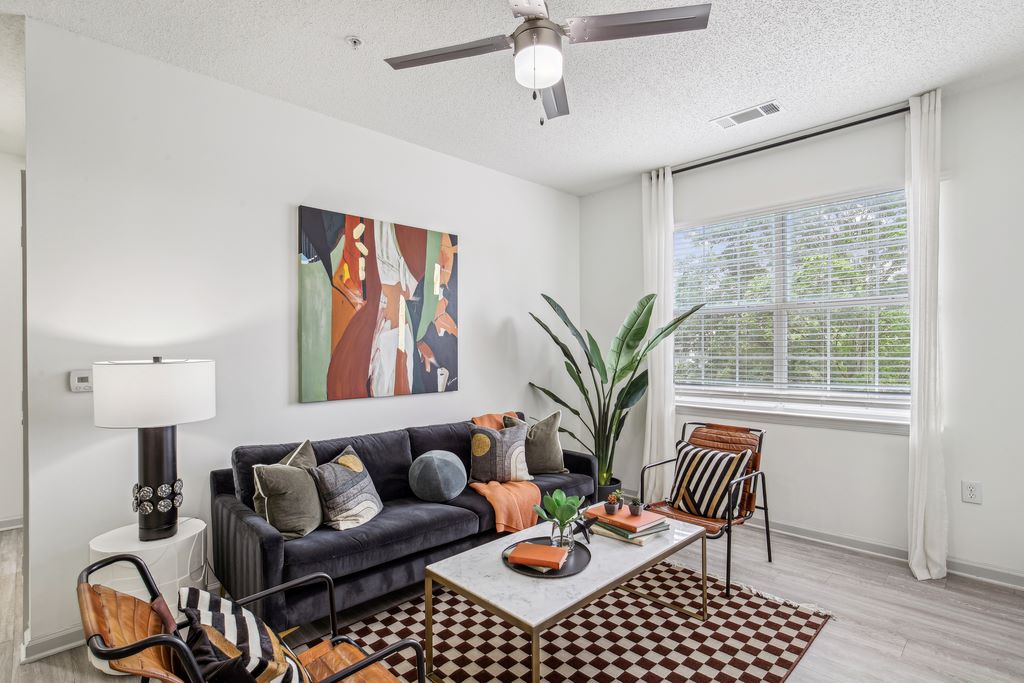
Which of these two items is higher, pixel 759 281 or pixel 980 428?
pixel 759 281

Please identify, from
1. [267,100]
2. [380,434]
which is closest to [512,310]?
[380,434]

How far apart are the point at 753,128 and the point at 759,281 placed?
3.62 ft

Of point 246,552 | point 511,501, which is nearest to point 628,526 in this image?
point 511,501

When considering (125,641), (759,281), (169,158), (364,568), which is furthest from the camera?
(759,281)

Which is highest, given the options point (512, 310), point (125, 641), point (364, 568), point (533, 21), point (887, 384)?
point (533, 21)

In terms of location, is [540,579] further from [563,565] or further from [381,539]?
[381,539]

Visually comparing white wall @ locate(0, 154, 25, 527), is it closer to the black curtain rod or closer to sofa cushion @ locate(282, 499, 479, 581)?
sofa cushion @ locate(282, 499, 479, 581)

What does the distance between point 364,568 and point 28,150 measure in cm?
238

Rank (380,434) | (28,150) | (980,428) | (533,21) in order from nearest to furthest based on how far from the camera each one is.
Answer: (533,21) < (28,150) < (980,428) < (380,434)

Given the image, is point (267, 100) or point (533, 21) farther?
point (267, 100)

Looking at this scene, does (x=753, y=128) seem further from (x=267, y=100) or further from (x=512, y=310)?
(x=267, y=100)

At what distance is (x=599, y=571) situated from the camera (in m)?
2.15

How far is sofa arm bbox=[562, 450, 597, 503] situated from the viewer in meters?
3.81

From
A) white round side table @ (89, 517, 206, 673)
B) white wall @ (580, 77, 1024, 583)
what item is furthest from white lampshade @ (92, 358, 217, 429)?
white wall @ (580, 77, 1024, 583)
